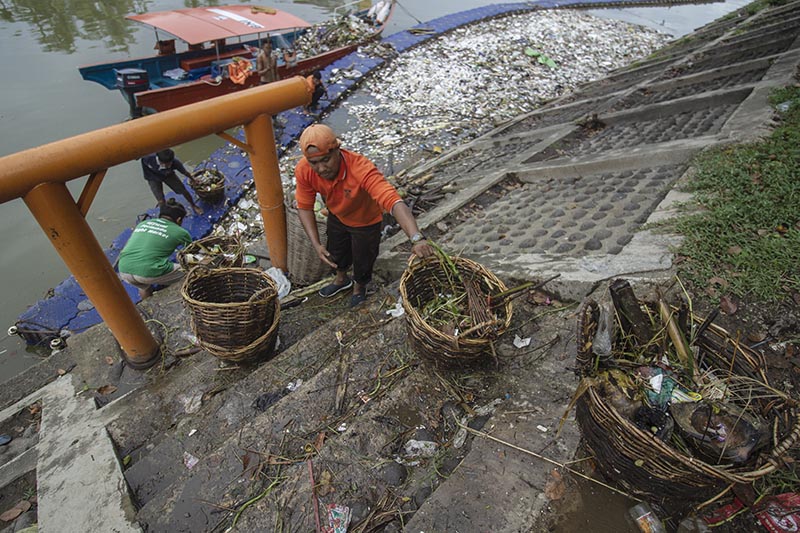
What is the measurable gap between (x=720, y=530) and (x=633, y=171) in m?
4.34

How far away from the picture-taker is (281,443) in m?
2.52

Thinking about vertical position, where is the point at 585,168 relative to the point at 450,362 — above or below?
below

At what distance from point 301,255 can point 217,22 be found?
930cm

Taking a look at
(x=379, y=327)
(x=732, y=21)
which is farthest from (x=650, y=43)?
(x=379, y=327)

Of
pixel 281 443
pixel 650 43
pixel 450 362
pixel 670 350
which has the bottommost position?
pixel 650 43

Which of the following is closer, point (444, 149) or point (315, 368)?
point (315, 368)

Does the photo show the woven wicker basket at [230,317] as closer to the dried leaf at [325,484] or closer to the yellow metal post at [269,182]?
the yellow metal post at [269,182]

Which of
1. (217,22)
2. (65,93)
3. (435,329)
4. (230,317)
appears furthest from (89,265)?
(65,93)

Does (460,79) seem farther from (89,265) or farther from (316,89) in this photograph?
(89,265)

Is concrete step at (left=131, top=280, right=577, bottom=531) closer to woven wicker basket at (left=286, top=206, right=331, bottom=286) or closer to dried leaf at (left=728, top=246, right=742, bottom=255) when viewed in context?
dried leaf at (left=728, top=246, right=742, bottom=255)

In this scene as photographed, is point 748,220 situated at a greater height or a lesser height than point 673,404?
lesser

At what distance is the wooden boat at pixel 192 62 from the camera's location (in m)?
9.86

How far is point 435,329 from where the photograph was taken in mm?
2480

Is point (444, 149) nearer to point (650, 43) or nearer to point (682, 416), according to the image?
point (682, 416)
